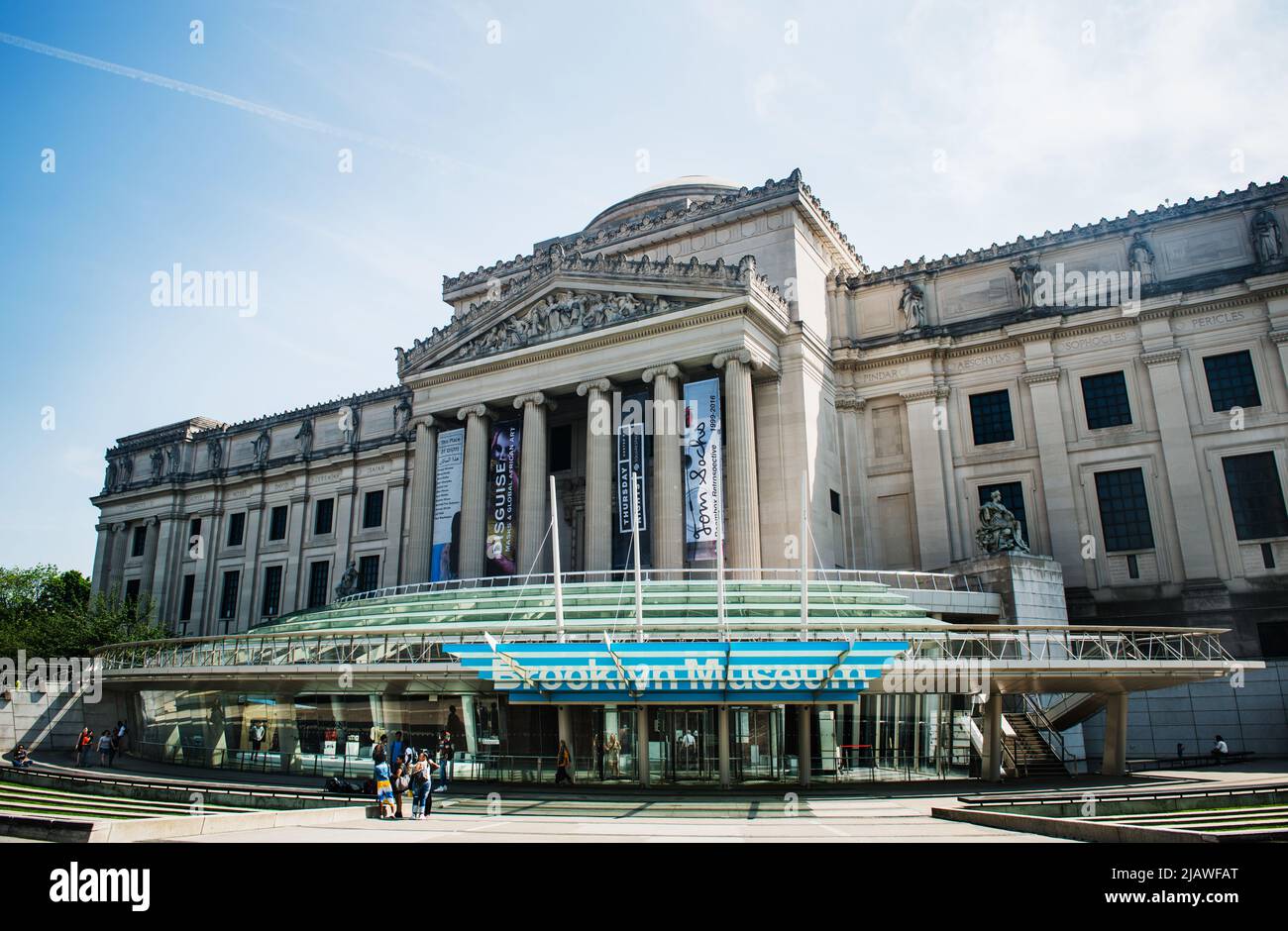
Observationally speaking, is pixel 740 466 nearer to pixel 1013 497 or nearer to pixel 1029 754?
pixel 1013 497

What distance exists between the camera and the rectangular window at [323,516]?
2699 inches

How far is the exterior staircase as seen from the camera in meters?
29.9

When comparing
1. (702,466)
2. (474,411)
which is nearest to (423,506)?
(474,411)

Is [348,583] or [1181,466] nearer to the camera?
[1181,466]

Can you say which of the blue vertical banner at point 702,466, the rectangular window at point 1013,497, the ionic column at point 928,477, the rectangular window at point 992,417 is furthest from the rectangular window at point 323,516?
the rectangular window at point 1013,497

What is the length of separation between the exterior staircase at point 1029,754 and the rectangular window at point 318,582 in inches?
1984

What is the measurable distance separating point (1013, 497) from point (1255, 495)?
10220 millimetres

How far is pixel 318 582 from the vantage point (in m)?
67.6

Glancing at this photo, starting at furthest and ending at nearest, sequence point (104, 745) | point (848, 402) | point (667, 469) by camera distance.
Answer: point (848, 402) < point (667, 469) < point (104, 745)

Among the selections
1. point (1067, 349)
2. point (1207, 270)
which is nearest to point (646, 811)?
point (1067, 349)

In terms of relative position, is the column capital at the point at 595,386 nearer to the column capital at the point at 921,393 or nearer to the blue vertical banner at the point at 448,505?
the blue vertical banner at the point at 448,505

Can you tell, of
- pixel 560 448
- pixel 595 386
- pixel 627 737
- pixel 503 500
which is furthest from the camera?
pixel 560 448

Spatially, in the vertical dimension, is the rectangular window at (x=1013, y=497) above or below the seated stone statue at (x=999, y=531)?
above
